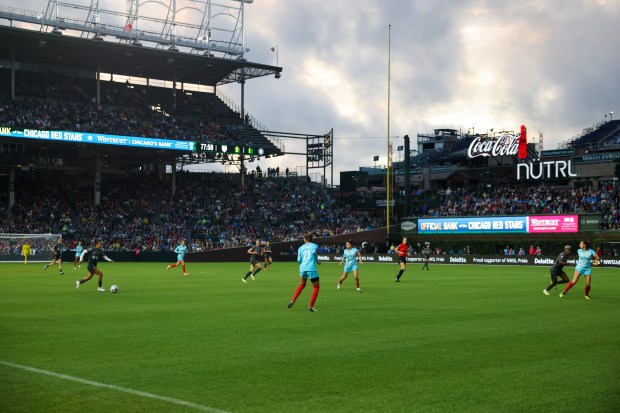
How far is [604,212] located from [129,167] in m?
51.1

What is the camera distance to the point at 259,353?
12.1m

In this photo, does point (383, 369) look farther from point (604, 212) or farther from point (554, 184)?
point (554, 184)

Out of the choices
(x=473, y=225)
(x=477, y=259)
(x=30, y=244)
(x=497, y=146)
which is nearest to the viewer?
(x=477, y=259)

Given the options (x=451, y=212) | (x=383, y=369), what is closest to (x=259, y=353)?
(x=383, y=369)

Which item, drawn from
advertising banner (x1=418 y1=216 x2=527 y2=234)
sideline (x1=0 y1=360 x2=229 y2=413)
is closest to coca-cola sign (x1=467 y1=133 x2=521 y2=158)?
advertising banner (x1=418 y1=216 x2=527 y2=234)

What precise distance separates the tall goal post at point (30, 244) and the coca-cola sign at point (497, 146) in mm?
44968

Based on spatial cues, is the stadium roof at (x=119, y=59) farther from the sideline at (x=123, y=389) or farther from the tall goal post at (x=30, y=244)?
the sideline at (x=123, y=389)

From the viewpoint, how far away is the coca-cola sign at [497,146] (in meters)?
76.9

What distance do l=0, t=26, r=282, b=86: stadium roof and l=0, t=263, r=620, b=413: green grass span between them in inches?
2211

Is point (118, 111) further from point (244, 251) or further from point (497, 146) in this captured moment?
point (497, 146)

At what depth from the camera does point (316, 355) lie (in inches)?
471

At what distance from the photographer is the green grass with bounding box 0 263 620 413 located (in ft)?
28.6

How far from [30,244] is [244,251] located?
782 inches

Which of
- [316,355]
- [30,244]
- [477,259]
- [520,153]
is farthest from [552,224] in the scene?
[316,355]
